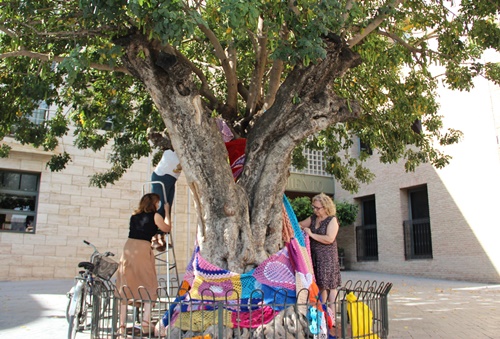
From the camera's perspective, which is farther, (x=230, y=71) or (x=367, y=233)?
(x=367, y=233)

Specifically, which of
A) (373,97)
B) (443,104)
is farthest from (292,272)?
(443,104)

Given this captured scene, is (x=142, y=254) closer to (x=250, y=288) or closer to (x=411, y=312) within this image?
(x=250, y=288)

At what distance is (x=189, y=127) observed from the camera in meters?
5.56

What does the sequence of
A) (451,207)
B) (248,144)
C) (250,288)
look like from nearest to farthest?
(250,288)
(248,144)
(451,207)

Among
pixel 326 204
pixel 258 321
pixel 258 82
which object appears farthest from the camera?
pixel 258 82

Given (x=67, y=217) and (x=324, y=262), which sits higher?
(x=67, y=217)

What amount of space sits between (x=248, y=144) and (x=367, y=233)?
54.6 feet

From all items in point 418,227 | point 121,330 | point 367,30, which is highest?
point 367,30

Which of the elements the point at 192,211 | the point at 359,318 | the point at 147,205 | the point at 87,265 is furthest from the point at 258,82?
the point at 192,211

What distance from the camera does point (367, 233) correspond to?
21.4m

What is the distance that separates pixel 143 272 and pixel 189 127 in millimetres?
1898

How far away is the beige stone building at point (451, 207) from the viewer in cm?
1577

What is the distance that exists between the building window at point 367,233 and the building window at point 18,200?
545 inches

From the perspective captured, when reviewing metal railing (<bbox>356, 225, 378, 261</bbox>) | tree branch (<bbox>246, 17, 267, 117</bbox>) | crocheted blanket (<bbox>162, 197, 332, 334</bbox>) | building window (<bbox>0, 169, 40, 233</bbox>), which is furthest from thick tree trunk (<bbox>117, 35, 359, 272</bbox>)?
metal railing (<bbox>356, 225, 378, 261</bbox>)
